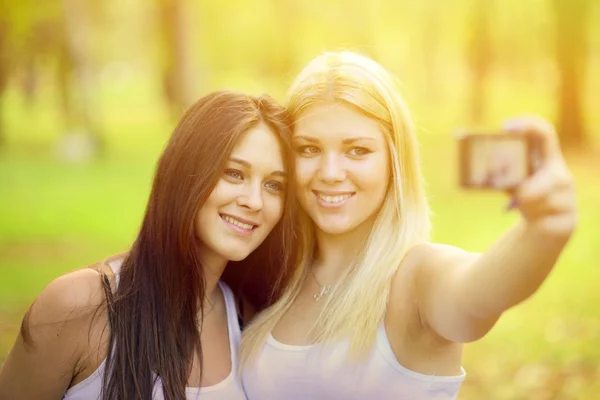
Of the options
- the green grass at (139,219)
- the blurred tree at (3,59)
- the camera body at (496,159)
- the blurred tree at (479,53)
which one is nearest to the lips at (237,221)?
the camera body at (496,159)

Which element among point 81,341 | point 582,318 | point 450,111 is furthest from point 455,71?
point 81,341

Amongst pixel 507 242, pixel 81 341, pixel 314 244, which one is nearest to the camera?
pixel 507 242

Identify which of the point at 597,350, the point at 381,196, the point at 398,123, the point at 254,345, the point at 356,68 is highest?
the point at 356,68

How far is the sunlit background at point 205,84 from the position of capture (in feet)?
24.4

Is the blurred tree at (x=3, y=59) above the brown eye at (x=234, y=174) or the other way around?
above

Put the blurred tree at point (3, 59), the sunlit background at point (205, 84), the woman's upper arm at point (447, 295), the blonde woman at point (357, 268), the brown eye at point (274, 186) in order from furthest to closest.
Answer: the blurred tree at point (3, 59) → the sunlit background at point (205, 84) → the brown eye at point (274, 186) → the blonde woman at point (357, 268) → the woman's upper arm at point (447, 295)

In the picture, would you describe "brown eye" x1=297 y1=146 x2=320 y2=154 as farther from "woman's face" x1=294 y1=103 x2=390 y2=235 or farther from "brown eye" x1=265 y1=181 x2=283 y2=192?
"brown eye" x1=265 y1=181 x2=283 y2=192

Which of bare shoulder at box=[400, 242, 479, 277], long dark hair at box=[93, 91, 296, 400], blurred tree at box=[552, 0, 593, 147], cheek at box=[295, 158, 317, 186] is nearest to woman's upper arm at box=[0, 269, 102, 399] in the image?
long dark hair at box=[93, 91, 296, 400]

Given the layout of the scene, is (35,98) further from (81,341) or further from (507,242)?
→ (507,242)

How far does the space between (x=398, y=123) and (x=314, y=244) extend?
67 centimetres

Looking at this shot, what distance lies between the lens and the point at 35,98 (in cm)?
866

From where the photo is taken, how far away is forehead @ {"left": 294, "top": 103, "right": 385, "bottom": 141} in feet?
8.12

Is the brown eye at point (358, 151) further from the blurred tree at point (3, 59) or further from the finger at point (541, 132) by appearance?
the blurred tree at point (3, 59)

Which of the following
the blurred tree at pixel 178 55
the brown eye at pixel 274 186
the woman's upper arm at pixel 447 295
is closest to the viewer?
the woman's upper arm at pixel 447 295
